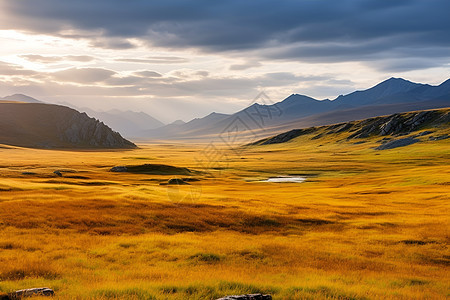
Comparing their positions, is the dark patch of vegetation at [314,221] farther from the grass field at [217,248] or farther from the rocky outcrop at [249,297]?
the rocky outcrop at [249,297]

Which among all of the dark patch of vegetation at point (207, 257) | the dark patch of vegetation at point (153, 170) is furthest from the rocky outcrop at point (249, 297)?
the dark patch of vegetation at point (153, 170)

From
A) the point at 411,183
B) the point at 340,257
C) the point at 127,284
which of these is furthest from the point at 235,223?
the point at 411,183

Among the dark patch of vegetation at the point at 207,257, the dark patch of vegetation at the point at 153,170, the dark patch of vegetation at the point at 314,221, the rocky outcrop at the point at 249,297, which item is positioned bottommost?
the dark patch of vegetation at the point at 153,170

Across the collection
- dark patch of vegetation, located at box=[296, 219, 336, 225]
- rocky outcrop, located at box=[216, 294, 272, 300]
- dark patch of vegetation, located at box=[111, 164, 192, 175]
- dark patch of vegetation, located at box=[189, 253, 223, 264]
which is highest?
rocky outcrop, located at box=[216, 294, 272, 300]

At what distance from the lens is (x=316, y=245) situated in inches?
1019

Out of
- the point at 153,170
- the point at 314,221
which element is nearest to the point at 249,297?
the point at 314,221

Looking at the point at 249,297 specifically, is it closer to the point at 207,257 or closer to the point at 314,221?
the point at 207,257

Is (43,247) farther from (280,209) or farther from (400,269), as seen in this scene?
(280,209)

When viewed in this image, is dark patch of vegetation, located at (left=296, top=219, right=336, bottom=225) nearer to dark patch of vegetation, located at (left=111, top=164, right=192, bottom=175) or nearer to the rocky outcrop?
the rocky outcrop

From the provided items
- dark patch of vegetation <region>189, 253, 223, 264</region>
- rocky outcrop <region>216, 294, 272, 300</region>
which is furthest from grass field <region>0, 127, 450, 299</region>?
rocky outcrop <region>216, 294, 272, 300</region>

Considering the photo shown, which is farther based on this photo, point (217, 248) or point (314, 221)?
point (314, 221)

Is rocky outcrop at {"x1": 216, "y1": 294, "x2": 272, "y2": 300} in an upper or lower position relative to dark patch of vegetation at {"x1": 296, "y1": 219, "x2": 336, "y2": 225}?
upper

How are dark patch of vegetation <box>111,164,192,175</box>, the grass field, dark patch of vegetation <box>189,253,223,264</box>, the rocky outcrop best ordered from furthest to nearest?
dark patch of vegetation <box>111,164,192,175</box>
dark patch of vegetation <box>189,253,223,264</box>
the grass field
the rocky outcrop

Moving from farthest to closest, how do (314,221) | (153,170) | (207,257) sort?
(153,170)
(314,221)
(207,257)
